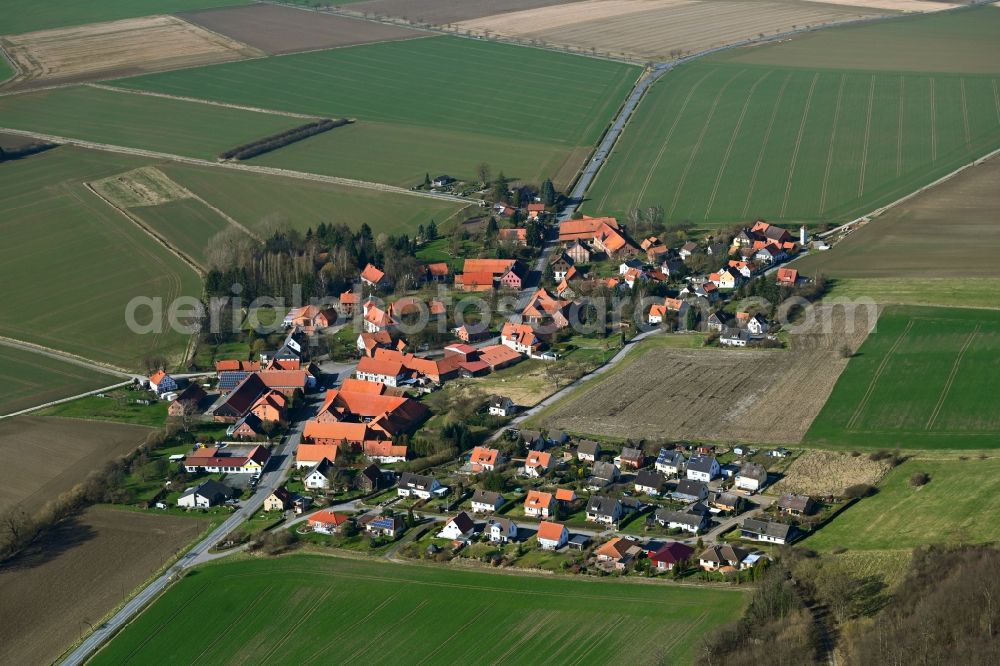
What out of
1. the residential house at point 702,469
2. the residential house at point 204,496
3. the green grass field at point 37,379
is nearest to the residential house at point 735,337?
the residential house at point 702,469

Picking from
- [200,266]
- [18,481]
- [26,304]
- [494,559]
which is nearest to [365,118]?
[200,266]

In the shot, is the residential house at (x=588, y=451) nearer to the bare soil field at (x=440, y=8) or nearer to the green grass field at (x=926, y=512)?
the green grass field at (x=926, y=512)

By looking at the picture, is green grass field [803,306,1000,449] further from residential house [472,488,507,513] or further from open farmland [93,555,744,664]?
open farmland [93,555,744,664]

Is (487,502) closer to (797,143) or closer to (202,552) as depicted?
(202,552)

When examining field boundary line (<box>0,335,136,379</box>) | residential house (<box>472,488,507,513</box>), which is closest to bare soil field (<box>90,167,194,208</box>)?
field boundary line (<box>0,335,136,379</box>)

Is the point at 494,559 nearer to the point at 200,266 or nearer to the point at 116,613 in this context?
the point at 116,613

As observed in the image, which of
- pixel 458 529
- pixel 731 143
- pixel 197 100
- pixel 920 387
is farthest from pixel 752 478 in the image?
pixel 197 100

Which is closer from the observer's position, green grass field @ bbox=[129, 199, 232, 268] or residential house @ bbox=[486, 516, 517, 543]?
residential house @ bbox=[486, 516, 517, 543]
